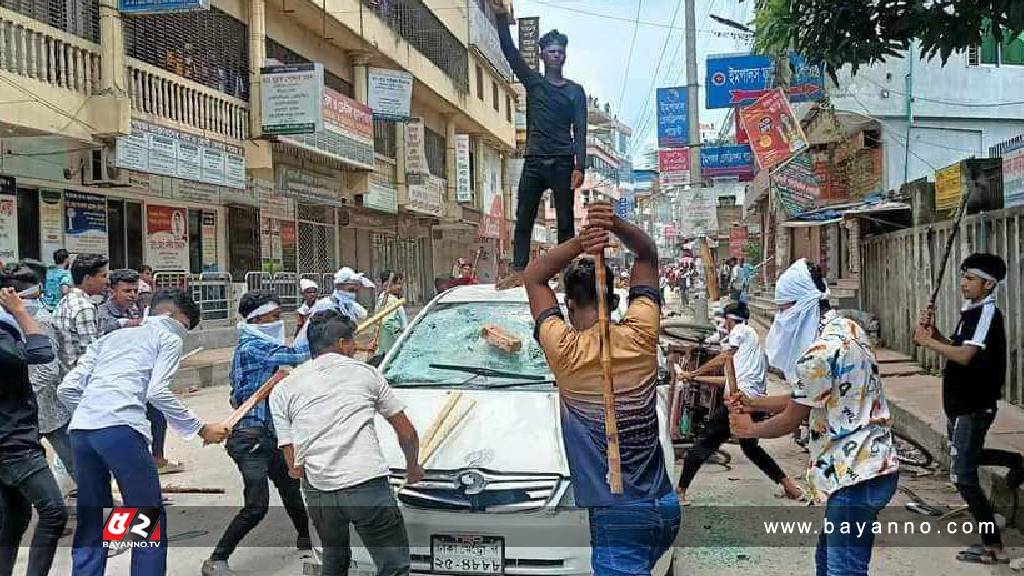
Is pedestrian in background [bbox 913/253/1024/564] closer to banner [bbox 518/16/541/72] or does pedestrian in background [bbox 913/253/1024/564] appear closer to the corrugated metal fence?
the corrugated metal fence

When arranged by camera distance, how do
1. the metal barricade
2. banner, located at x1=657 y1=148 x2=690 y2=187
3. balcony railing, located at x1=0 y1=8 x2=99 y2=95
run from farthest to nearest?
banner, located at x1=657 y1=148 x2=690 y2=187 → the metal barricade → balcony railing, located at x1=0 y1=8 x2=99 y2=95

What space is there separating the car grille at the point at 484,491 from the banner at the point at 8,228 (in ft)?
32.7

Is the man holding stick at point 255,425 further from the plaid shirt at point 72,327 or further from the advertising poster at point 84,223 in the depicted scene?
the advertising poster at point 84,223

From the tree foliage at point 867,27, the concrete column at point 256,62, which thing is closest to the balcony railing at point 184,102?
the concrete column at point 256,62

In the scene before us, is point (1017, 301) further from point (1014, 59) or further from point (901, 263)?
point (1014, 59)

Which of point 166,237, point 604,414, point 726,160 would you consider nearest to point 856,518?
point 604,414

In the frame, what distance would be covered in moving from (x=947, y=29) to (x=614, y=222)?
13.0ft

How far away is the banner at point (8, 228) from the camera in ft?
38.3

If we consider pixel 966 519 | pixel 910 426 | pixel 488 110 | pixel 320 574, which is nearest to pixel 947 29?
pixel 966 519

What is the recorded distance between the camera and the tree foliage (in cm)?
576

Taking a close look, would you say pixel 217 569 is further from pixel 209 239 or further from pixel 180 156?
pixel 209 239

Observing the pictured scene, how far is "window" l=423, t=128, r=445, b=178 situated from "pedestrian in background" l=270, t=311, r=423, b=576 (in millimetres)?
23351

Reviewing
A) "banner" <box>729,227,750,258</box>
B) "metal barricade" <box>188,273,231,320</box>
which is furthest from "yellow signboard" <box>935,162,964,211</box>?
"banner" <box>729,227,750,258</box>

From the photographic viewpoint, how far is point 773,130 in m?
15.8
